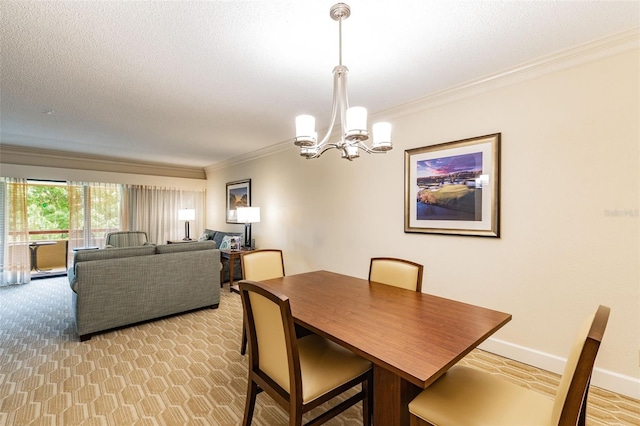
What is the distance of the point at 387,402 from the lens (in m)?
1.18

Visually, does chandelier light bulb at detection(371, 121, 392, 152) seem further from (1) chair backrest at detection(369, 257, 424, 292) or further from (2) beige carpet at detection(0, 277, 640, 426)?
(2) beige carpet at detection(0, 277, 640, 426)

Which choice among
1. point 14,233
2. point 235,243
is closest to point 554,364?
point 235,243

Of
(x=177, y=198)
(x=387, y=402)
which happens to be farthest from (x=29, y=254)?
(x=387, y=402)

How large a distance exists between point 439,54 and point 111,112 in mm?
3556

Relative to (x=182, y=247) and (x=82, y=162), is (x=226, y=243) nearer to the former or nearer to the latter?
(x=182, y=247)

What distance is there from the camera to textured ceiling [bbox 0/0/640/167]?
1628 millimetres

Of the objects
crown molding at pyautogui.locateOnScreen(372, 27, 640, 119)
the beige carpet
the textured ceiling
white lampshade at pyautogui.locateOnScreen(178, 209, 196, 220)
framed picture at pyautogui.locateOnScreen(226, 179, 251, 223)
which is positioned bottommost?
the beige carpet

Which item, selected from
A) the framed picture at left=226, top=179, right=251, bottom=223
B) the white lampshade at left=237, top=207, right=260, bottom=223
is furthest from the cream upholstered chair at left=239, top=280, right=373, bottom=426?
the framed picture at left=226, top=179, right=251, bottom=223

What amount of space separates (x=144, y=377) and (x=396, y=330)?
2.04 metres

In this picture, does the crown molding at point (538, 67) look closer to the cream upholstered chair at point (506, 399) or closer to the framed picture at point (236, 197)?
the cream upholstered chair at point (506, 399)

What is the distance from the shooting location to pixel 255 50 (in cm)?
201

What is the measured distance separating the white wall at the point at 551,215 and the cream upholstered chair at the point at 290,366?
1.56 meters

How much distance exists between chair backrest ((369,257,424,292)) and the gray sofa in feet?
7.44

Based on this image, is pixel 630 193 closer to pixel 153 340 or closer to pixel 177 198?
pixel 153 340
